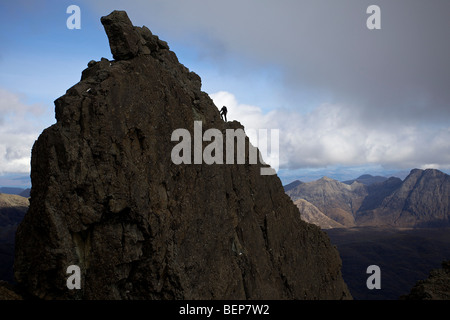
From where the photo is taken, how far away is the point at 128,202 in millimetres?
20562

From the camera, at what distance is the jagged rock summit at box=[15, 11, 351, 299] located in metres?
19.3

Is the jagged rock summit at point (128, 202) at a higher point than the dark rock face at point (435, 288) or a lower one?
higher

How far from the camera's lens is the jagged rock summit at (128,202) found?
19344 millimetres

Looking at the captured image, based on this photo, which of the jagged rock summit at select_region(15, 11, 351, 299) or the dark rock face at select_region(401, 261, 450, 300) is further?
the dark rock face at select_region(401, 261, 450, 300)

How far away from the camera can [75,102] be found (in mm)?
20234

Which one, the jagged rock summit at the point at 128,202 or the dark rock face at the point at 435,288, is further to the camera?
the dark rock face at the point at 435,288

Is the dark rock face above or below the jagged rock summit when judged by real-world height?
below

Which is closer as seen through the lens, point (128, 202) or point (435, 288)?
point (128, 202)

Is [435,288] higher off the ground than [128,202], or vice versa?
[128,202]
